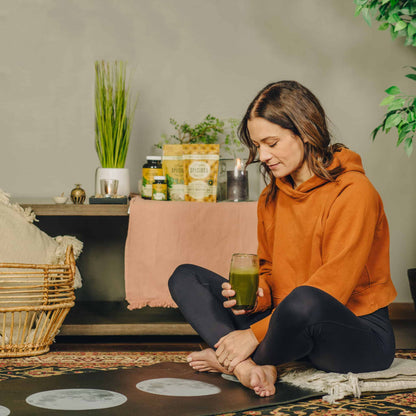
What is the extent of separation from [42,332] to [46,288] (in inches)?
6.3

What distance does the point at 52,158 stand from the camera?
2736 millimetres

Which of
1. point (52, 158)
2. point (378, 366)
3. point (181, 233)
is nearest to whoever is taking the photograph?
point (378, 366)

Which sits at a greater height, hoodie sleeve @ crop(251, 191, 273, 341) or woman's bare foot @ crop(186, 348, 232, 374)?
hoodie sleeve @ crop(251, 191, 273, 341)

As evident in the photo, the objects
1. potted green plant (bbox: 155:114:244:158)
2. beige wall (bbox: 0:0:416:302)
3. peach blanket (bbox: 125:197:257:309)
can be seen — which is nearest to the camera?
peach blanket (bbox: 125:197:257:309)

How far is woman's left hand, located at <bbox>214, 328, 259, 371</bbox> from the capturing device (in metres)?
1.53

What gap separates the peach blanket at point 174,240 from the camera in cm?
227

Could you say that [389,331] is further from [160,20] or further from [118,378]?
[160,20]

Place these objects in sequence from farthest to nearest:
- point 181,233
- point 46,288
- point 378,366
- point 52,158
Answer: point 52,158 → point 181,233 → point 46,288 → point 378,366

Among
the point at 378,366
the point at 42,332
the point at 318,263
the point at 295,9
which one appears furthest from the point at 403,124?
the point at 42,332

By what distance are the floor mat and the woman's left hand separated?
0.07 m

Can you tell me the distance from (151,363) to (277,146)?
2.72 feet

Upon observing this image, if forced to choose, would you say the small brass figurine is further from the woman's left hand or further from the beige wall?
the woman's left hand

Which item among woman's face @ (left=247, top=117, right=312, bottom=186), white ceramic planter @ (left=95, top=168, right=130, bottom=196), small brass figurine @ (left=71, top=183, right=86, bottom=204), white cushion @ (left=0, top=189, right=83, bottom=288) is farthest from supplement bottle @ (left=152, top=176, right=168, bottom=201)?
woman's face @ (left=247, top=117, right=312, bottom=186)

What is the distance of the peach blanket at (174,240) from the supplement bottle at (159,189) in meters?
0.07
